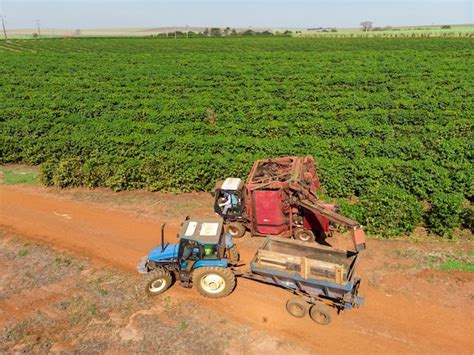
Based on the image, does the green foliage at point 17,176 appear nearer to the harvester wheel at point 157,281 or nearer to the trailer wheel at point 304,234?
the harvester wheel at point 157,281

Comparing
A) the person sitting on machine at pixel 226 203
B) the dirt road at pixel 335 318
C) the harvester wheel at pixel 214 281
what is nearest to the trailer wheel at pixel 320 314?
the dirt road at pixel 335 318

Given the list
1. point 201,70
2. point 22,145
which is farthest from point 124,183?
point 201,70

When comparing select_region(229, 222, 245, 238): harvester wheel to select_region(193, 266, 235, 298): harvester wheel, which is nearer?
select_region(193, 266, 235, 298): harvester wheel

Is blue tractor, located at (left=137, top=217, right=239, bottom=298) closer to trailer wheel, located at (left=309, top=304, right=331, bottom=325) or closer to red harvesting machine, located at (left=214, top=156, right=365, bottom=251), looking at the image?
trailer wheel, located at (left=309, top=304, right=331, bottom=325)

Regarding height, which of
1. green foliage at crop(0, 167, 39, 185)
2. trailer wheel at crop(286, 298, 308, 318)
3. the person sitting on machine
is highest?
the person sitting on machine

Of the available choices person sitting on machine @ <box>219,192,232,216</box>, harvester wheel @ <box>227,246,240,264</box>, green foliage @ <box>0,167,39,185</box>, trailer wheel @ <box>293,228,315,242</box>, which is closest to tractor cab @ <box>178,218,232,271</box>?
harvester wheel @ <box>227,246,240,264</box>

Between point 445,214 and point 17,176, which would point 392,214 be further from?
point 17,176

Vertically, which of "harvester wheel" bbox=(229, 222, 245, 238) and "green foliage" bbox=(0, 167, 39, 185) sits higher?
"harvester wheel" bbox=(229, 222, 245, 238)
